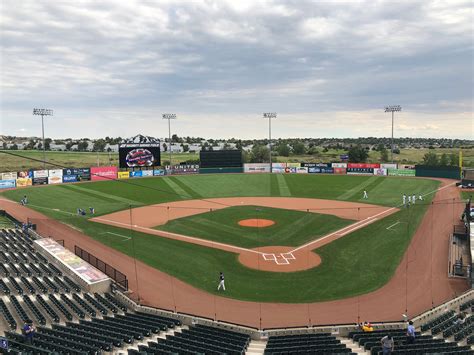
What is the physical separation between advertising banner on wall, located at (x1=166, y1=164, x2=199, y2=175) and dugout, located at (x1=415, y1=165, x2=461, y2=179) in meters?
43.6

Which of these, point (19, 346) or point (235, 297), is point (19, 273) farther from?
point (235, 297)

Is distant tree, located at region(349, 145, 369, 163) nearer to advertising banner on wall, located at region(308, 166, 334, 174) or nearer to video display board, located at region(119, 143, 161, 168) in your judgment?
advertising banner on wall, located at region(308, 166, 334, 174)

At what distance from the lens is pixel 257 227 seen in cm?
3750

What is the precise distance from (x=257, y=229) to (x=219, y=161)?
44.4 metres

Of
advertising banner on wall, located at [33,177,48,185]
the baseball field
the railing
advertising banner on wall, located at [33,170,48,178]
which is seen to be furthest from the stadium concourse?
advertising banner on wall, located at [33,170,48,178]

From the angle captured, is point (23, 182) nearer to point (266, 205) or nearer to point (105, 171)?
point (105, 171)

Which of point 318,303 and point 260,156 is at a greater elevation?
point 260,156

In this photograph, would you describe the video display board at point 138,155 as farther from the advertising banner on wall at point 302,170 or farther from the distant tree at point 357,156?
the distant tree at point 357,156

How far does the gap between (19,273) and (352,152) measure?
86204 mm

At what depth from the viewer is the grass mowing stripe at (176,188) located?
5955 centimetres

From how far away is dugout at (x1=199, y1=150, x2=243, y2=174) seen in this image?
3110 inches

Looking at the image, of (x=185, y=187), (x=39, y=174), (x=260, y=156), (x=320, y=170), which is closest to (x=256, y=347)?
(x=185, y=187)

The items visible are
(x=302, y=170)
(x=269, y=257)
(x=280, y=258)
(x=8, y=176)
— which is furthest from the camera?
(x=302, y=170)

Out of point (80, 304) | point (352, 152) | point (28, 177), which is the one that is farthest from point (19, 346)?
point (352, 152)
